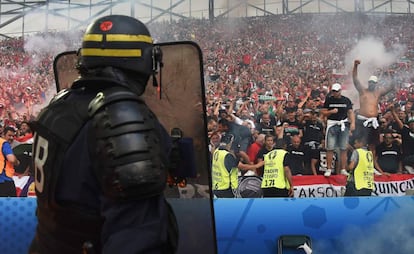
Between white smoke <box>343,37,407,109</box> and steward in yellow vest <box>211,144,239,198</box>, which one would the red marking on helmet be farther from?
white smoke <box>343,37,407,109</box>

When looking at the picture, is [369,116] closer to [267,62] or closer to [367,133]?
[367,133]

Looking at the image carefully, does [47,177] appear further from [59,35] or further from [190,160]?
[59,35]

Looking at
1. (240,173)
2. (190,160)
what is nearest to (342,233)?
(190,160)

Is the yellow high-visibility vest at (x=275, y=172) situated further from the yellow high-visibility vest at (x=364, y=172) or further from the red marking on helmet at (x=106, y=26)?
the red marking on helmet at (x=106, y=26)

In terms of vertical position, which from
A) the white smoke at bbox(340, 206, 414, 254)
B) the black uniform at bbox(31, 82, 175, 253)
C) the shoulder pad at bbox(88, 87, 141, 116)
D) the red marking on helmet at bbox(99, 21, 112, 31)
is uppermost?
the red marking on helmet at bbox(99, 21, 112, 31)

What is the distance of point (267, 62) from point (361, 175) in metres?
9.35

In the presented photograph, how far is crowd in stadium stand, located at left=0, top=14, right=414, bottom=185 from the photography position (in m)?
7.71

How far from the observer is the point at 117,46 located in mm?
1096

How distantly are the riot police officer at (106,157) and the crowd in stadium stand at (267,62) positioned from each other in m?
4.64

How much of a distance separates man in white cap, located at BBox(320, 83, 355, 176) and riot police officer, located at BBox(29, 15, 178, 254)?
453 cm

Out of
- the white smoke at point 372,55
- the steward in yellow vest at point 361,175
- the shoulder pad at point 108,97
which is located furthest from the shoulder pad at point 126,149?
the white smoke at point 372,55

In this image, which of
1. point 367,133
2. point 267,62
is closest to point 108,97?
point 367,133

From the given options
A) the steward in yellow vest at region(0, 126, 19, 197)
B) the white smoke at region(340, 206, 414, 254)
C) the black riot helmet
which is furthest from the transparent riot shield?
the steward in yellow vest at region(0, 126, 19, 197)

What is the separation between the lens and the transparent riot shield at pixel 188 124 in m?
1.37
